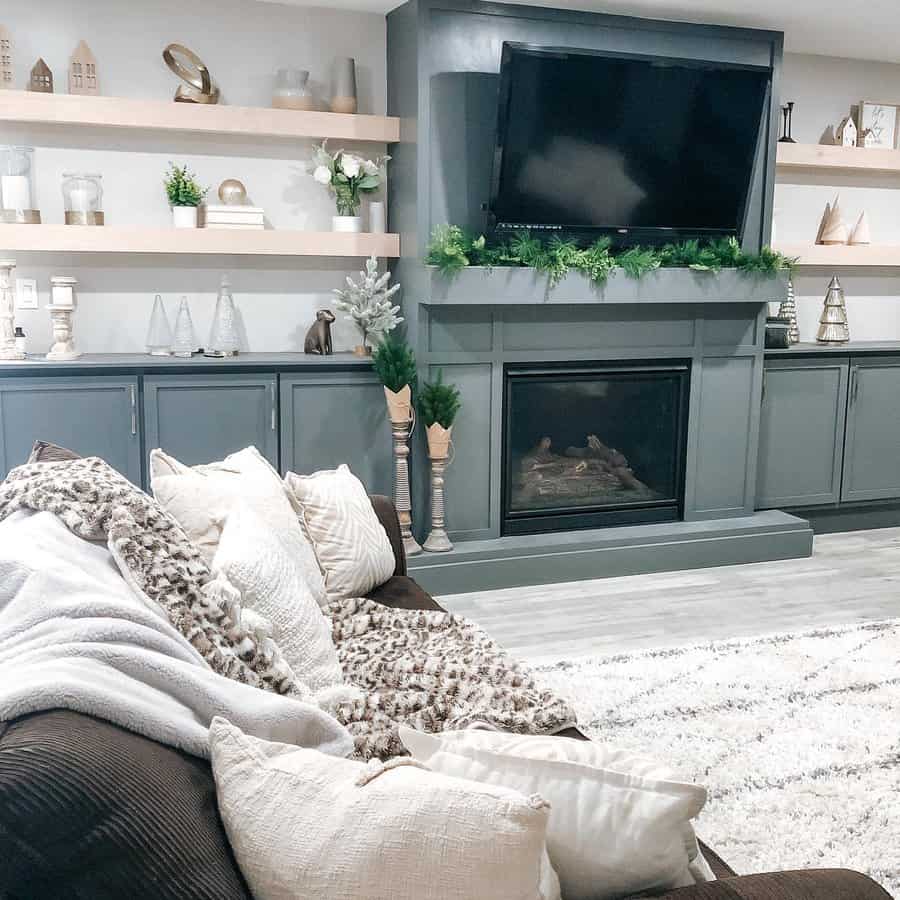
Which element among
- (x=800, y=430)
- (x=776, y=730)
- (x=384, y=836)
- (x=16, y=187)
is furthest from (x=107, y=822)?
(x=800, y=430)

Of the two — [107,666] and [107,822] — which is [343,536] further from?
[107,822]

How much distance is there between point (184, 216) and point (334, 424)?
1.07m

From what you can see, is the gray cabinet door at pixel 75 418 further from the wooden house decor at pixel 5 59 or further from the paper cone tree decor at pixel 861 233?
the paper cone tree decor at pixel 861 233

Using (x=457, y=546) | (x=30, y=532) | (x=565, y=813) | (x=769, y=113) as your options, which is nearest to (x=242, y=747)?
(x=565, y=813)

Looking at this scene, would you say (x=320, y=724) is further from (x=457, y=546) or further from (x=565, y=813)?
(x=457, y=546)

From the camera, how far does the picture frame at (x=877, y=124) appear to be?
549cm

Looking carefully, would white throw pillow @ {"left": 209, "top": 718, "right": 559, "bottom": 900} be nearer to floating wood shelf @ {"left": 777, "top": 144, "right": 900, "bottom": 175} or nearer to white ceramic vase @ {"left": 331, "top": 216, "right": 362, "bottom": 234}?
white ceramic vase @ {"left": 331, "top": 216, "right": 362, "bottom": 234}

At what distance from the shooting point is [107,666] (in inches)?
50.2

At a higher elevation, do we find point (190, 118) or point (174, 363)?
point (190, 118)

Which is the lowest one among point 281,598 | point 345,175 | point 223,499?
point 281,598

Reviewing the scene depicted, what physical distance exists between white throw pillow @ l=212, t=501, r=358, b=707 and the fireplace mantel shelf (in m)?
2.22

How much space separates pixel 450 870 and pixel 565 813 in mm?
248

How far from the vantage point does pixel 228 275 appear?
4.67 metres

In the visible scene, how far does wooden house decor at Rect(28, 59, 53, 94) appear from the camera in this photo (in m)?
4.18
